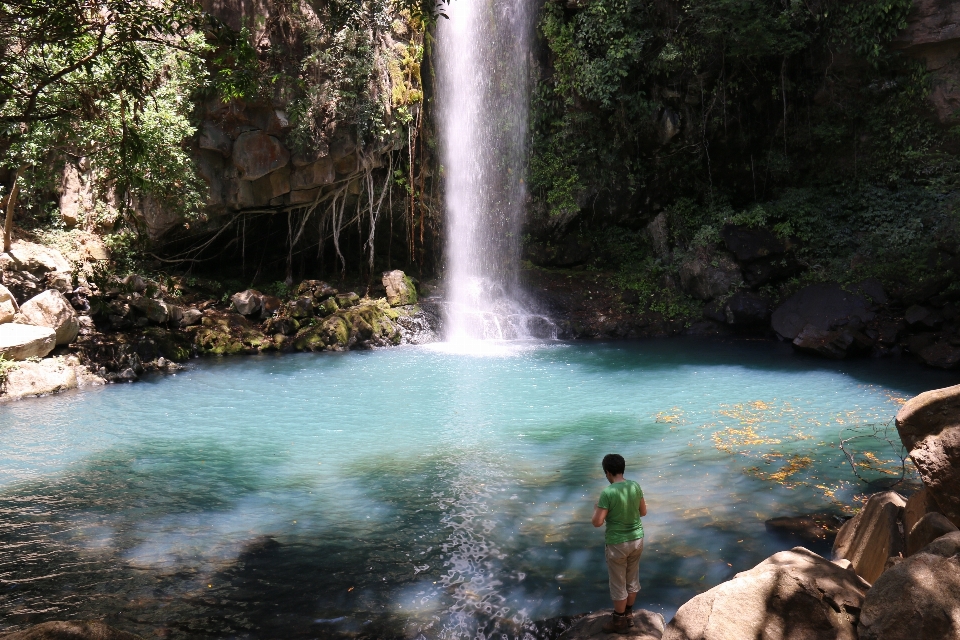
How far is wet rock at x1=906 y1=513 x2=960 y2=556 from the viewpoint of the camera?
162 inches

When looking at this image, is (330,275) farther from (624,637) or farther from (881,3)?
(624,637)

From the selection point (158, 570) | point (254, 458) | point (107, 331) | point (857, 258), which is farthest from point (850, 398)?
point (107, 331)

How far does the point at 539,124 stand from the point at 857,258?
951 centimetres

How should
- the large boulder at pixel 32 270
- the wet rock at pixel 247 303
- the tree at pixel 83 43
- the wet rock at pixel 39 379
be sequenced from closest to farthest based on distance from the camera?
the tree at pixel 83 43, the wet rock at pixel 39 379, the large boulder at pixel 32 270, the wet rock at pixel 247 303

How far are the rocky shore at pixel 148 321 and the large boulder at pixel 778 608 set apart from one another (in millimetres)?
11754

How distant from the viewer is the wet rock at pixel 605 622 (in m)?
4.10

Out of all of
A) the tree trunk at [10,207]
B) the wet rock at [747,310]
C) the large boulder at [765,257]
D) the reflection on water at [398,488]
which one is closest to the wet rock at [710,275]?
the large boulder at [765,257]

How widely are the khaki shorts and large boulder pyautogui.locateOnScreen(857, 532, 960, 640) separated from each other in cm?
129

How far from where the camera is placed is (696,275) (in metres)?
17.7

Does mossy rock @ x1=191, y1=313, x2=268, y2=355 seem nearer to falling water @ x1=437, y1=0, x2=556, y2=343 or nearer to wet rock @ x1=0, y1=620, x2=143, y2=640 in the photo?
falling water @ x1=437, y1=0, x2=556, y2=343

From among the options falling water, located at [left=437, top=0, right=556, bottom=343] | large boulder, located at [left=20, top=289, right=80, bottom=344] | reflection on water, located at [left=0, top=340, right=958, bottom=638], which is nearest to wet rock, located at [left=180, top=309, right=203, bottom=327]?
reflection on water, located at [left=0, top=340, right=958, bottom=638]

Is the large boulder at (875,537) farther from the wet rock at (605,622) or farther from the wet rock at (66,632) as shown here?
the wet rock at (66,632)

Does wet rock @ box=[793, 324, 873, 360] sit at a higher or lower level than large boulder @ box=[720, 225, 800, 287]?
lower

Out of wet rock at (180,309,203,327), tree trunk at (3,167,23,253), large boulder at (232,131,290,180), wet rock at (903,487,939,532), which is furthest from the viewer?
large boulder at (232,131,290,180)
